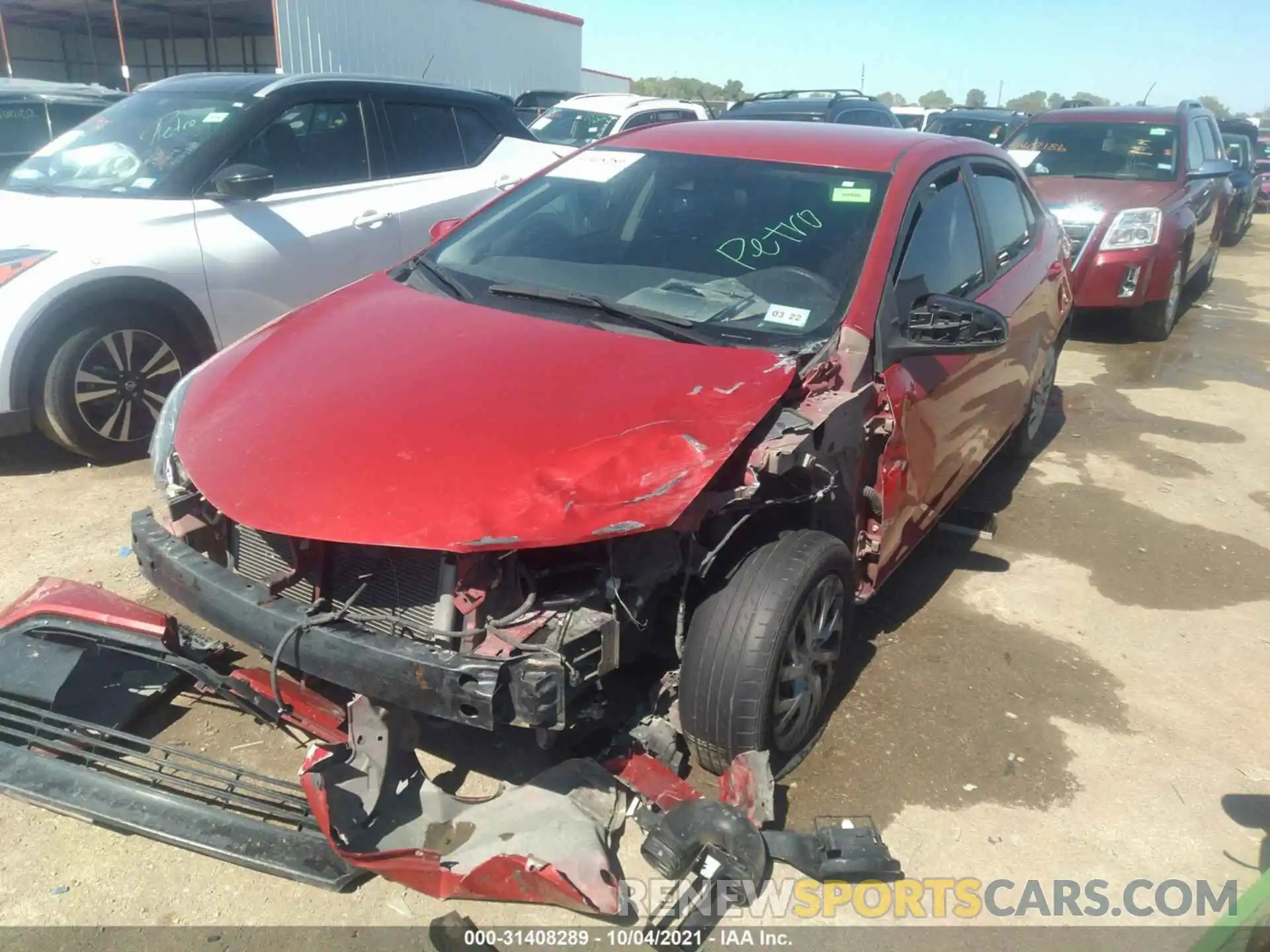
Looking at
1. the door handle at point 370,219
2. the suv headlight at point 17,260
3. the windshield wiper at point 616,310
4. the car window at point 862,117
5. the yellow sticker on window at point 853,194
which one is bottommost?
the suv headlight at point 17,260

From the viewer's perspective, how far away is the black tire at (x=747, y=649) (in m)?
2.47

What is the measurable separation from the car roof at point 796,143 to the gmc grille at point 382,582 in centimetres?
204

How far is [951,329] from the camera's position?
3096mm

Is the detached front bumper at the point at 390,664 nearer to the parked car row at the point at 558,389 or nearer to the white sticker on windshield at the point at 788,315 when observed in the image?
the parked car row at the point at 558,389

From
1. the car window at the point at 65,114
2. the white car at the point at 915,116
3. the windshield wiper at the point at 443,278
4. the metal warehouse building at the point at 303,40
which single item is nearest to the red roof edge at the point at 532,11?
the metal warehouse building at the point at 303,40

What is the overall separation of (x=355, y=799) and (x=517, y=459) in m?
0.93

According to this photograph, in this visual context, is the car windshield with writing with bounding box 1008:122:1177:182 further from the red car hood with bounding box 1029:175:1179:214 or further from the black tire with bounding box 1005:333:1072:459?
the black tire with bounding box 1005:333:1072:459

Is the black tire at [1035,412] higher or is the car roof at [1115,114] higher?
the car roof at [1115,114]

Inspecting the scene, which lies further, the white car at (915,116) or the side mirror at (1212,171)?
the white car at (915,116)

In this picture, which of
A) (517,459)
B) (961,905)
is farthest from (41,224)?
(961,905)

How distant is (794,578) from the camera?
2557 millimetres

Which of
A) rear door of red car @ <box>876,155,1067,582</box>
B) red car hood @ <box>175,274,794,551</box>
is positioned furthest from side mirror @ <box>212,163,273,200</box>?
rear door of red car @ <box>876,155,1067,582</box>

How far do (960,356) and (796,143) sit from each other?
101 cm

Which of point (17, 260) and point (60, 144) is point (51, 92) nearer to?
point (60, 144)
